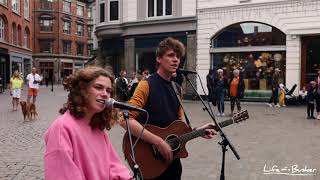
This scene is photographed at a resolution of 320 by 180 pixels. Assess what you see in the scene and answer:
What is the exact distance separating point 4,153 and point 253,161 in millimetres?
4622

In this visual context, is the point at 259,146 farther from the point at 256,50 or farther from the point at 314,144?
the point at 256,50

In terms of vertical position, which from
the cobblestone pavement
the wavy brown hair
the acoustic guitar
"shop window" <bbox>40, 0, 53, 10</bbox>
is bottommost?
the cobblestone pavement

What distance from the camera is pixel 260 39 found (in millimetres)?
22234

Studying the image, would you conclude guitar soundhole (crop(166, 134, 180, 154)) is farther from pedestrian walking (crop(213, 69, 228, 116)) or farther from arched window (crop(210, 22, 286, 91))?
arched window (crop(210, 22, 286, 91))

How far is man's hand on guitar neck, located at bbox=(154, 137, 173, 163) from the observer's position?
3871mm

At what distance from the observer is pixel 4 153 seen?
8.59m

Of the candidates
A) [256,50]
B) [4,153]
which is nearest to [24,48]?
[256,50]

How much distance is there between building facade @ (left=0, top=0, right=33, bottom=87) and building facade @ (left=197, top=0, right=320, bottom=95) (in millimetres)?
21032

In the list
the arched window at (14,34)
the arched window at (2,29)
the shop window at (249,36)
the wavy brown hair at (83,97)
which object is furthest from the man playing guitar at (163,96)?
the arched window at (14,34)

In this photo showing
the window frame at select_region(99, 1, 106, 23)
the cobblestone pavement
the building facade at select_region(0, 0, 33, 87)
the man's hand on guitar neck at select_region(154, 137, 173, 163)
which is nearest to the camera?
the man's hand on guitar neck at select_region(154, 137, 173, 163)

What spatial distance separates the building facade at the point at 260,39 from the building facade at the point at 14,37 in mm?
21032

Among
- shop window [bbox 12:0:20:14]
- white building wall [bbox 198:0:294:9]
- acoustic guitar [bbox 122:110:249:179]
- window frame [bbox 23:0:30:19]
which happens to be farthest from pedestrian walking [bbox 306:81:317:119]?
window frame [bbox 23:0:30:19]

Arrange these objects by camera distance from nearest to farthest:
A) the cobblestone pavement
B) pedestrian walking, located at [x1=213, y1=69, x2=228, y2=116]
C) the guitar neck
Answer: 1. the guitar neck
2. the cobblestone pavement
3. pedestrian walking, located at [x1=213, y1=69, x2=228, y2=116]

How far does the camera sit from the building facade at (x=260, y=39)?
20953mm
